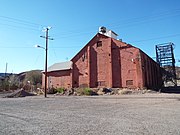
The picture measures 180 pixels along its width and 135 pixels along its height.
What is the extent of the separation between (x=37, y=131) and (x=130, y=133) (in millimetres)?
2842

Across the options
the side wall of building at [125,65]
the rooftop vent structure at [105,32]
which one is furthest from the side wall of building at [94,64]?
the rooftop vent structure at [105,32]

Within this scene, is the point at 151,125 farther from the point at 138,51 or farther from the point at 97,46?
the point at 97,46

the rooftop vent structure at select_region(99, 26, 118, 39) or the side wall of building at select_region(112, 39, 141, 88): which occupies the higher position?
the rooftop vent structure at select_region(99, 26, 118, 39)

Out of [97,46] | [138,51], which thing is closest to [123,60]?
[138,51]

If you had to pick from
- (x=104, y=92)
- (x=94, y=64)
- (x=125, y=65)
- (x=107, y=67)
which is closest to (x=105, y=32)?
(x=94, y=64)

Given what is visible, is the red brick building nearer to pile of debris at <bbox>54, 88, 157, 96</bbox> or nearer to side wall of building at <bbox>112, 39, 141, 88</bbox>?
side wall of building at <bbox>112, 39, 141, 88</bbox>

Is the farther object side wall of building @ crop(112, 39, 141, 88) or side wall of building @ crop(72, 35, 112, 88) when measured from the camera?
side wall of building @ crop(72, 35, 112, 88)

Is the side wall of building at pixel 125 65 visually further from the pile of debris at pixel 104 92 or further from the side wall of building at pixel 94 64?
the pile of debris at pixel 104 92

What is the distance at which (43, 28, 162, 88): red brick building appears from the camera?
3181cm

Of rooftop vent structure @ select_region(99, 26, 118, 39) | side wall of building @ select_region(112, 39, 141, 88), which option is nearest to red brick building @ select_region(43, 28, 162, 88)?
side wall of building @ select_region(112, 39, 141, 88)

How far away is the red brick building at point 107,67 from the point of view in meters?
31.8

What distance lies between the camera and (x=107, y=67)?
34.9 m

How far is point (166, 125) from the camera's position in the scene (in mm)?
6598

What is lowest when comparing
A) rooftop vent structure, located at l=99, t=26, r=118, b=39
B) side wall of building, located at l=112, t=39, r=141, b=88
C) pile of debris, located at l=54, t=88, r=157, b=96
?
pile of debris, located at l=54, t=88, r=157, b=96
